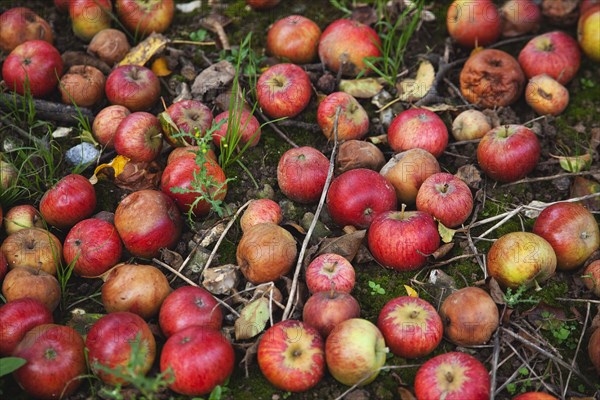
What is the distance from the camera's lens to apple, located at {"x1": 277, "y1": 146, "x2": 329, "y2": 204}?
4.64m

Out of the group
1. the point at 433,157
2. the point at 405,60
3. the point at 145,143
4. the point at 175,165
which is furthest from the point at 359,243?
the point at 405,60

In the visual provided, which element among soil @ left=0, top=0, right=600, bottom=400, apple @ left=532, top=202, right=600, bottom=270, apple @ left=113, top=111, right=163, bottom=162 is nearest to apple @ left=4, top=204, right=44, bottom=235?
soil @ left=0, top=0, right=600, bottom=400

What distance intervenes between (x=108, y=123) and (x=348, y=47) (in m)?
2.18

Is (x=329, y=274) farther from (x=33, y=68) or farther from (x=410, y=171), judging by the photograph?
(x=33, y=68)

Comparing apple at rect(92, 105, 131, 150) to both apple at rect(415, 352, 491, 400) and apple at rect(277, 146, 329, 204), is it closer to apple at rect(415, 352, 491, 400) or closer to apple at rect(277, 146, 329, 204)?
apple at rect(277, 146, 329, 204)

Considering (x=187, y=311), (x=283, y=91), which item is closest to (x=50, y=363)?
(x=187, y=311)

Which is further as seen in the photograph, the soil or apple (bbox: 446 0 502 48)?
apple (bbox: 446 0 502 48)

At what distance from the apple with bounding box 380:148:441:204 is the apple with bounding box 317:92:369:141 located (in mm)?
477

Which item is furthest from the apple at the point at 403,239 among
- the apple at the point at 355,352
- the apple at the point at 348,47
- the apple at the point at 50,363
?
the apple at the point at 50,363

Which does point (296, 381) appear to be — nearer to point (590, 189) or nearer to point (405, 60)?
point (590, 189)

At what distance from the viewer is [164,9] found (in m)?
6.00

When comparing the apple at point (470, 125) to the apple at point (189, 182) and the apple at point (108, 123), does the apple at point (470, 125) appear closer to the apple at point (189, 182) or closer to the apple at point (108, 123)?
the apple at point (189, 182)

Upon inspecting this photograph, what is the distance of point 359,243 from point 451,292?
708 millimetres

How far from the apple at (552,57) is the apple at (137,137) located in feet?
10.9
